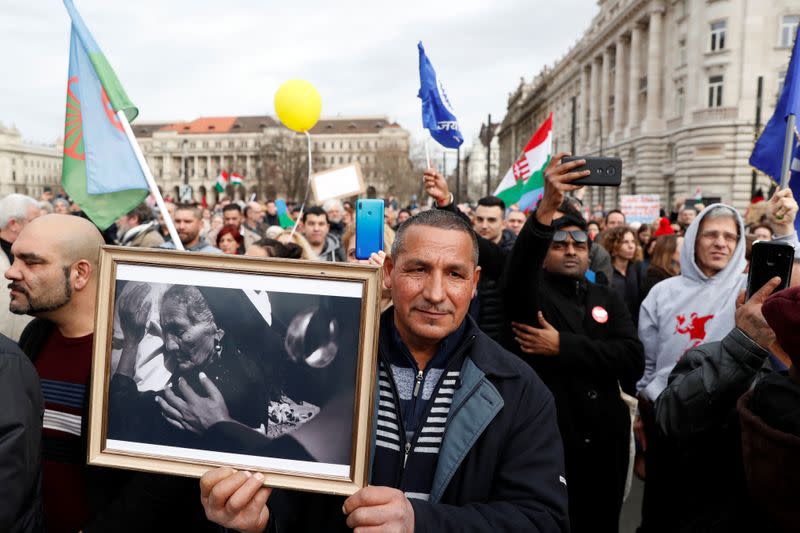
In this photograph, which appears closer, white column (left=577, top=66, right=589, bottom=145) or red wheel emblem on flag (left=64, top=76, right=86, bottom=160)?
red wheel emblem on flag (left=64, top=76, right=86, bottom=160)

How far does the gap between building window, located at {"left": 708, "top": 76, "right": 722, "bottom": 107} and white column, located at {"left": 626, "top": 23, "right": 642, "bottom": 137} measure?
9.99 meters

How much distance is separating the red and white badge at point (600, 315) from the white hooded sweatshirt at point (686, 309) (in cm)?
58

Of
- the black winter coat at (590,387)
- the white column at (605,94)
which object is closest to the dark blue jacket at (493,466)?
the black winter coat at (590,387)

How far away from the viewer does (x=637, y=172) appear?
46.3 m

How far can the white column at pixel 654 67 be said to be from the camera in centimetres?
4600

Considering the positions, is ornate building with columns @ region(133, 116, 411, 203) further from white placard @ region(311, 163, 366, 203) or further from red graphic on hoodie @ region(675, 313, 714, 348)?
red graphic on hoodie @ region(675, 313, 714, 348)

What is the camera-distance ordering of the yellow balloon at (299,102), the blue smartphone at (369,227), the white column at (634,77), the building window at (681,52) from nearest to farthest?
the blue smartphone at (369,227)
the yellow balloon at (299,102)
the building window at (681,52)
the white column at (634,77)

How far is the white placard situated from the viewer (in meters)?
7.92

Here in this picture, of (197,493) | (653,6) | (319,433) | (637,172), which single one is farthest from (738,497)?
(653,6)

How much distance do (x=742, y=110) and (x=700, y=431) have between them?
41258mm

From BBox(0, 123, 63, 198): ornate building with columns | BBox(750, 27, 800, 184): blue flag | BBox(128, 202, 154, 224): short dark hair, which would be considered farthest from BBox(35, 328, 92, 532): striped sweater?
BBox(0, 123, 63, 198): ornate building with columns

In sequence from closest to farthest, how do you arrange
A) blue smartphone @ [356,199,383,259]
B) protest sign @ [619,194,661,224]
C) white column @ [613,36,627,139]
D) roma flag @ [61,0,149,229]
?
blue smartphone @ [356,199,383,259] < roma flag @ [61,0,149,229] < protest sign @ [619,194,661,224] < white column @ [613,36,627,139]

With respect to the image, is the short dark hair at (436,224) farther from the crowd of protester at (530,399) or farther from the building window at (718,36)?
the building window at (718,36)

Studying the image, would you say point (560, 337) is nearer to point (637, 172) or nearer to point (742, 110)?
point (742, 110)
